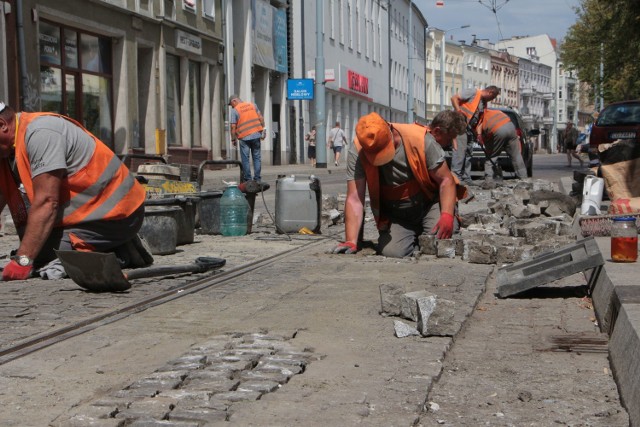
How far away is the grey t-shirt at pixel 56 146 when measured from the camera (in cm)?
690

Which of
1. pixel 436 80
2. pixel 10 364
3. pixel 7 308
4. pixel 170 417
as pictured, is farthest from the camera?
pixel 436 80

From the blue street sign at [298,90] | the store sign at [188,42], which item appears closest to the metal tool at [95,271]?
the store sign at [188,42]

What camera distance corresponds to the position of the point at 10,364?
180 inches

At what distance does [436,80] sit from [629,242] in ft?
298

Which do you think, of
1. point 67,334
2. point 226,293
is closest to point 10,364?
point 67,334

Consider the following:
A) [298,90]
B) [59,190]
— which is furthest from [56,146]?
[298,90]

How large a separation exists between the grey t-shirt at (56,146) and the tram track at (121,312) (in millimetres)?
1177

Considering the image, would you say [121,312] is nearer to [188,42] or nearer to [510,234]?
[510,234]

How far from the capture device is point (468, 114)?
1672 centimetres

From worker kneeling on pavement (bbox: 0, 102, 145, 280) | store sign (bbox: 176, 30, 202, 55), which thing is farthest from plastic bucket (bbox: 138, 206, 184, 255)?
store sign (bbox: 176, 30, 202, 55)

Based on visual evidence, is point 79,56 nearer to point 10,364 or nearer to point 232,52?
point 232,52

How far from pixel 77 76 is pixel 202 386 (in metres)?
20.1

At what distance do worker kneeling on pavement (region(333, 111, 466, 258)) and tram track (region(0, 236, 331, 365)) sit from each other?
989 millimetres

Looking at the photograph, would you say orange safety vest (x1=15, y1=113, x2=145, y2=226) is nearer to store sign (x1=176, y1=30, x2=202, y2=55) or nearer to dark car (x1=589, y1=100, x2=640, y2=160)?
dark car (x1=589, y1=100, x2=640, y2=160)
